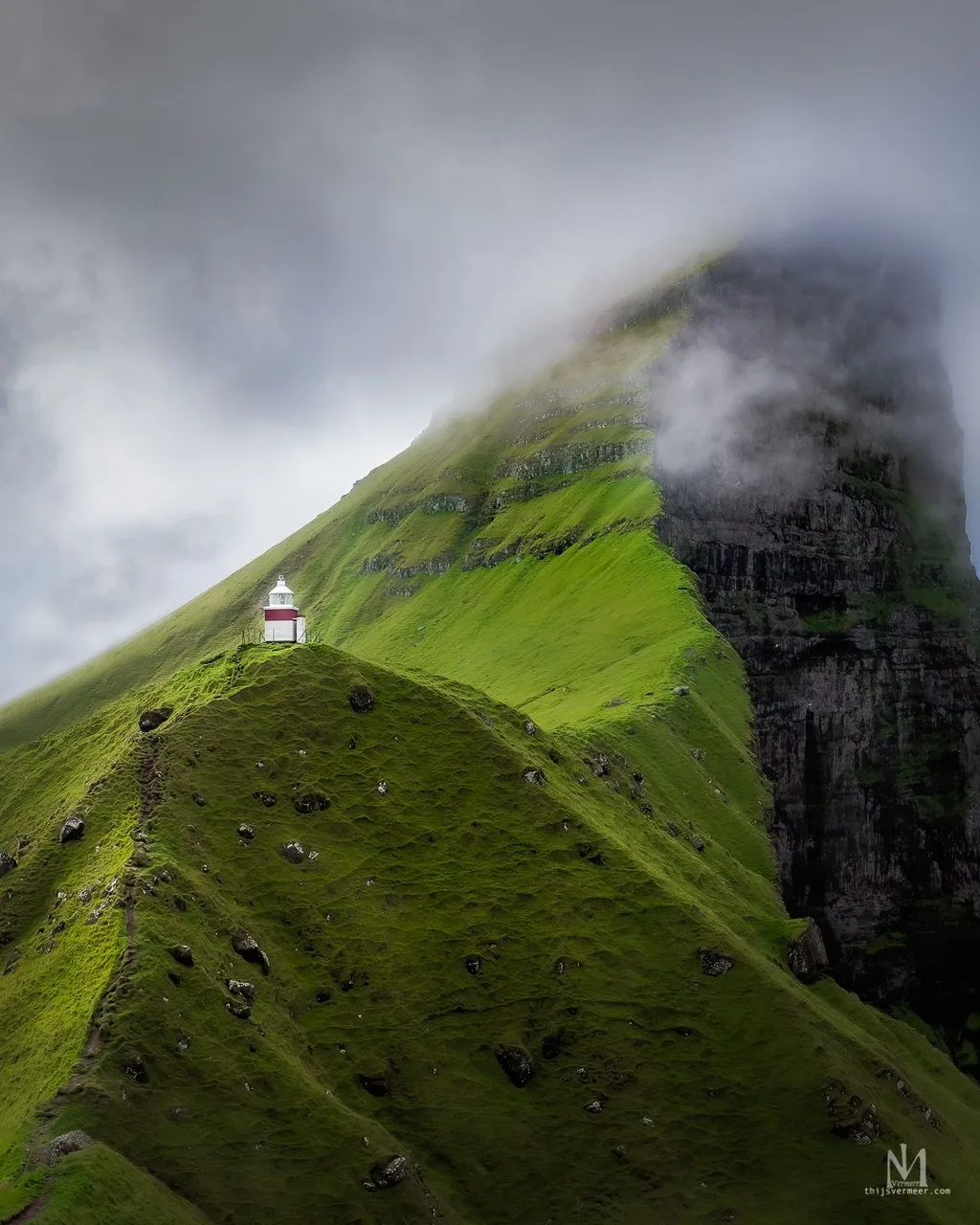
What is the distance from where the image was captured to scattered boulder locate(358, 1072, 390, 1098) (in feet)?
171

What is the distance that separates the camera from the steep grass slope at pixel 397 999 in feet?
146

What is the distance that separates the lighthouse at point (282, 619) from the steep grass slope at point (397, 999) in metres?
4.24

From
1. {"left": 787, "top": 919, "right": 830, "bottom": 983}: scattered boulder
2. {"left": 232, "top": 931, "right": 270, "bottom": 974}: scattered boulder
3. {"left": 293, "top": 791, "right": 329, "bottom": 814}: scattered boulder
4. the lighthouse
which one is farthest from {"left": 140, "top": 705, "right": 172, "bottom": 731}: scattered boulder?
{"left": 787, "top": 919, "right": 830, "bottom": 983}: scattered boulder

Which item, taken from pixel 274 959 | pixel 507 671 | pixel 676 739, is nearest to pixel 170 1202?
pixel 274 959

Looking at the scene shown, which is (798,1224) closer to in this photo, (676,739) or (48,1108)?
(48,1108)

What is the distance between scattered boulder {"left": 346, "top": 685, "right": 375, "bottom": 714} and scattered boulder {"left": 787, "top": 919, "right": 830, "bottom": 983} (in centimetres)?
3784

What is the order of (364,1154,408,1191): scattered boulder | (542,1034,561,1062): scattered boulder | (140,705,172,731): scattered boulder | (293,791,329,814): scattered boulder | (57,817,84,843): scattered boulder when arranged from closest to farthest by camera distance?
(364,1154,408,1191): scattered boulder → (57,817,84,843): scattered boulder → (542,1034,561,1062): scattered boulder → (293,791,329,814): scattered boulder → (140,705,172,731): scattered boulder

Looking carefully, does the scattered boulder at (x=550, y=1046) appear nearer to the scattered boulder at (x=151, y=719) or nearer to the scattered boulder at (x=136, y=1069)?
the scattered boulder at (x=136, y=1069)

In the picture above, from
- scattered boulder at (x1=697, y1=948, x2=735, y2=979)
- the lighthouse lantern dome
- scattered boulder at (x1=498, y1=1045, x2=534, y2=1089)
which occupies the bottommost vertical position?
scattered boulder at (x1=498, y1=1045, x2=534, y2=1089)

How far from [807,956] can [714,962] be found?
20.6 metres

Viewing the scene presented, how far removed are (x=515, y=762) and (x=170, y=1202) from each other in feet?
122

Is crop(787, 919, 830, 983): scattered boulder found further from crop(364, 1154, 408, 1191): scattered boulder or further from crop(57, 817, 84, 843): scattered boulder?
crop(57, 817, 84, 843): scattered boulder

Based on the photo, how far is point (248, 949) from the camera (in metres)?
53.0

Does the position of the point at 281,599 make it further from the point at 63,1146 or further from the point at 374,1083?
the point at 63,1146
